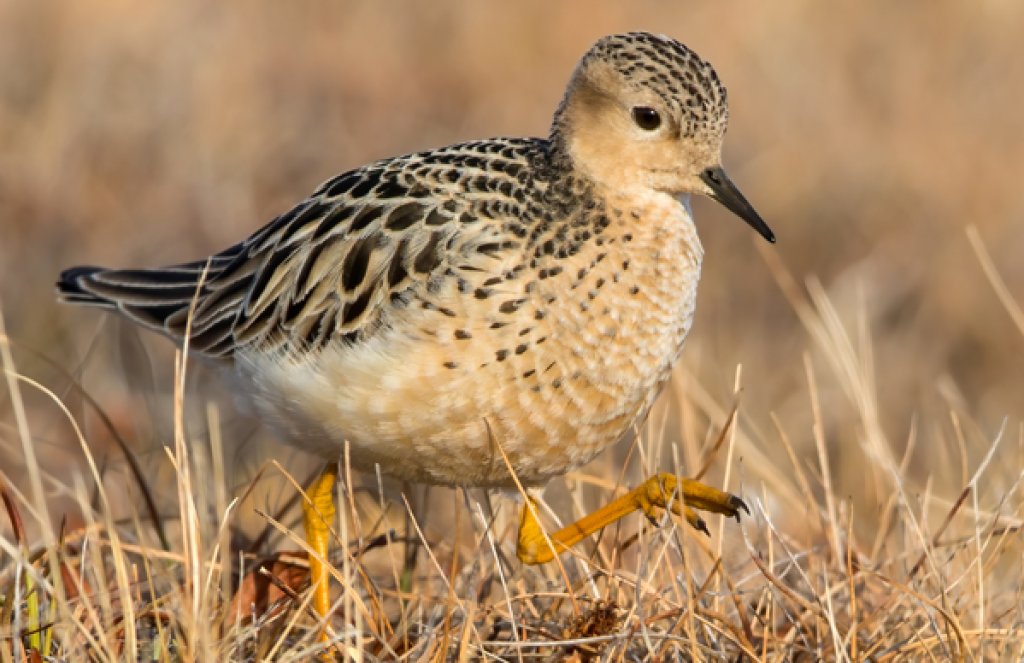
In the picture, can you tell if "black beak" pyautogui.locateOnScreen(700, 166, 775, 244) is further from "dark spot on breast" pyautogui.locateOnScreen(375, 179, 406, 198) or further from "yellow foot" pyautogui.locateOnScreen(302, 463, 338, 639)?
"yellow foot" pyautogui.locateOnScreen(302, 463, 338, 639)

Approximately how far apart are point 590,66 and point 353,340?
1134 mm

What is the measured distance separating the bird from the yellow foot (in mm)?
15

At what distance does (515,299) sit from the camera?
454 cm

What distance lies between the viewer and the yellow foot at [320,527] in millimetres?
4484

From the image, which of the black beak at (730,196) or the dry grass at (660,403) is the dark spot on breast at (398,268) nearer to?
the dry grass at (660,403)

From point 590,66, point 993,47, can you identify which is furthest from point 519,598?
point 993,47

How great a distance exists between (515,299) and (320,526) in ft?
3.63

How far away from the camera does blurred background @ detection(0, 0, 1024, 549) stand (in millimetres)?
8148

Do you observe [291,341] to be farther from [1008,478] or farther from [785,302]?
[785,302]

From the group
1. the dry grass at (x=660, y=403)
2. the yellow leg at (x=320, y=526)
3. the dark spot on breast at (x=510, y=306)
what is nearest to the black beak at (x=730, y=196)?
the dry grass at (x=660, y=403)

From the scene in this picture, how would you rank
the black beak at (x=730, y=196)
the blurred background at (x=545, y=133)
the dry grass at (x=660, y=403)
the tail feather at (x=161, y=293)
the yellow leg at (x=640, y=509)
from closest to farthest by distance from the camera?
the dry grass at (x=660, y=403), the yellow leg at (x=640, y=509), the black beak at (x=730, y=196), the tail feather at (x=161, y=293), the blurred background at (x=545, y=133)

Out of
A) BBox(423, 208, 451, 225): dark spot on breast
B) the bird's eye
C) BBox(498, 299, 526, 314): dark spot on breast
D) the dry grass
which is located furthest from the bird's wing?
the dry grass

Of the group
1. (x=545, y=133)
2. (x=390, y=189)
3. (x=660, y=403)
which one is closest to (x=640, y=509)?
(x=390, y=189)

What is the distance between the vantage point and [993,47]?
1083 cm
